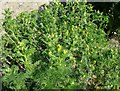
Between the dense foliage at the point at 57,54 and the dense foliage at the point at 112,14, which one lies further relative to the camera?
the dense foliage at the point at 112,14

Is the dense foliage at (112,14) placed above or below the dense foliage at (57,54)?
above

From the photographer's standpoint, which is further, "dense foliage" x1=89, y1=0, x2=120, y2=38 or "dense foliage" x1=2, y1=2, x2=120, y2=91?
"dense foliage" x1=89, y1=0, x2=120, y2=38

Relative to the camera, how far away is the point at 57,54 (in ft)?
11.4

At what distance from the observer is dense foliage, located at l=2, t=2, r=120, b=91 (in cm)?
345

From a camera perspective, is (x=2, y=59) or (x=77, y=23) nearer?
(x=2, y=59)

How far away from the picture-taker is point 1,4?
6.59 metres

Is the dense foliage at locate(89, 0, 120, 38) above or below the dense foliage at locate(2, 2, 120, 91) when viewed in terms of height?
above

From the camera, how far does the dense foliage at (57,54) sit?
11.3ft

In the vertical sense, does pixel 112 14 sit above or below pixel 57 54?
above

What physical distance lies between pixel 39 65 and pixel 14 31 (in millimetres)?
564

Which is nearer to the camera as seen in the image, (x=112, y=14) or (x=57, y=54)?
(x=57, y=54)

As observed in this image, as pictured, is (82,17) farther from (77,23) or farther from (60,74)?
(60,74)

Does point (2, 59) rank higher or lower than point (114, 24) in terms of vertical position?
lower

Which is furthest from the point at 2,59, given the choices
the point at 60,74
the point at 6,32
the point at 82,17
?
the point at 82,17
